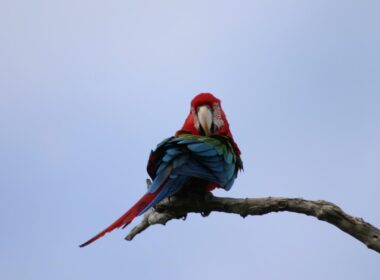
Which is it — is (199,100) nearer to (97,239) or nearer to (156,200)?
(156,200)

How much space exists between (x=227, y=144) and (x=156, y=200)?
0.84 meters

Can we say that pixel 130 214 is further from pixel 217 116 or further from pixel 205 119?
pixel 217 116

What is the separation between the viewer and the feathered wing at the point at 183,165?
13.5 feet

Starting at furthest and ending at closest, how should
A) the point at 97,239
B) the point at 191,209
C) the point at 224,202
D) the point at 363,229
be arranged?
1. the point at 191,209
2. the point at 224,202
3. the point at 97,239
4. the point at 363,229

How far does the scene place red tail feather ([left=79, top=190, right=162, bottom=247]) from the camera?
366cm

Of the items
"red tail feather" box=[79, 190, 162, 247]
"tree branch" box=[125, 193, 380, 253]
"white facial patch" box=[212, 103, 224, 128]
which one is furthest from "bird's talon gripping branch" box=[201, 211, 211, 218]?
"white facial patch" box=[212, 103, 224, 128]

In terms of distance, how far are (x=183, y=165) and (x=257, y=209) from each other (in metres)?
0.66

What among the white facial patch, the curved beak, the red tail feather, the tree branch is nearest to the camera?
the tree branch

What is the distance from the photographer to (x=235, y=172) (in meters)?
4.70

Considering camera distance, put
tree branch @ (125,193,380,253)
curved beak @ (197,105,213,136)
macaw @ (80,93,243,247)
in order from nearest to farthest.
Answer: tree branch @ (125,193,380,253)
macaw @ (80,93,243,247)
curved beak @ (197,105,213,136)

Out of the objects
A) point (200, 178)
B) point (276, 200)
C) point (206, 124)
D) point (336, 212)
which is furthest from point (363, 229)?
point (206, 124)

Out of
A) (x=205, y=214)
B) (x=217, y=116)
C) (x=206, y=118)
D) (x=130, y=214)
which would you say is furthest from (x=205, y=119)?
(x=130, y=214)

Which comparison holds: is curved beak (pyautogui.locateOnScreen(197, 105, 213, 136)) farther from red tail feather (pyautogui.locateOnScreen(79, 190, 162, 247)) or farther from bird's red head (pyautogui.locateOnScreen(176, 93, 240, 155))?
red tail feather (pyautogui.locateOnScreen(79, 190, 162, 247))

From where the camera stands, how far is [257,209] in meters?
3.76
